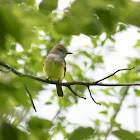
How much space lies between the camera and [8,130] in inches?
26.7

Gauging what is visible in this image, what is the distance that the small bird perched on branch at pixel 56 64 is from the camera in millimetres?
4602

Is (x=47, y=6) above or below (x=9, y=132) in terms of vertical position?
above

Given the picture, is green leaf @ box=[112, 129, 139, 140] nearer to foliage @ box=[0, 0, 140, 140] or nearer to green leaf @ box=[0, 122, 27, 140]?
foliage @ box=[0, 0, 140, 140]

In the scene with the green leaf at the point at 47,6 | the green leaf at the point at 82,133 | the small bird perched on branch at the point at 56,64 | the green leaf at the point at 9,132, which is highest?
the green leaf at the point at 47,6

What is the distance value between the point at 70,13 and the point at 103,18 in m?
0.14

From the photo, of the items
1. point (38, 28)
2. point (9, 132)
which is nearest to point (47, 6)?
point (38, 28)

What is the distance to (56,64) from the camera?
4.80 meters

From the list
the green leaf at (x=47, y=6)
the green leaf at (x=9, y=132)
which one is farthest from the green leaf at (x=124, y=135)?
the green leaf at (x=47, y=6)

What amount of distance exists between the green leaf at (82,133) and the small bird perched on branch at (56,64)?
3648mm

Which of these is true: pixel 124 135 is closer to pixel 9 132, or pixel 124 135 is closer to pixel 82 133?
pixel 82 133

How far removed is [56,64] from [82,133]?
13.0 feet

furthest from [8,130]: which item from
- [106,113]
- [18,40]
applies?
[106,113]

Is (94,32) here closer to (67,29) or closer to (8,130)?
(67,29)

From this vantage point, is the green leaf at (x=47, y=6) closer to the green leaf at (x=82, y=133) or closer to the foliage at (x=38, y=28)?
Answer: the foliage at (x=38, y=28)
